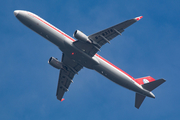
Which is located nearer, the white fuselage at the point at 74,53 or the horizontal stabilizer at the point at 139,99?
the white fuselage at the point at 74,53

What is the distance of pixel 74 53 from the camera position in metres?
62.6

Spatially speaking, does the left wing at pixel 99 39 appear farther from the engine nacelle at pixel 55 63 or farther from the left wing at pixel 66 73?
the engine nacelle at pixel 55 63

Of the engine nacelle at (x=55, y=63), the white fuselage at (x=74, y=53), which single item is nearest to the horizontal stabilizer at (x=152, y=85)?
the white fuselage at (x=74, y=53)

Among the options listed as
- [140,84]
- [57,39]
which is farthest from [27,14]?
[140,84]

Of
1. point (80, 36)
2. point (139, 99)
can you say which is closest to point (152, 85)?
point (139, 99)

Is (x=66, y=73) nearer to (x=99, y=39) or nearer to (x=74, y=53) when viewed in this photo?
(x=74, y=53)

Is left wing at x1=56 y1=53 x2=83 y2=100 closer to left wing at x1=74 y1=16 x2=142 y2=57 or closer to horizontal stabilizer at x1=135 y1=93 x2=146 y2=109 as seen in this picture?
left wing at x1=74 y1=16 x2=142 y2=57

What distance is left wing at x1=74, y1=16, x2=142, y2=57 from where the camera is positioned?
59.2 metres

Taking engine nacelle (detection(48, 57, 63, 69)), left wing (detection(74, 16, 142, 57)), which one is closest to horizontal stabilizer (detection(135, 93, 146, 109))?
Result: left wing (detection(74, 16, 142, 57))

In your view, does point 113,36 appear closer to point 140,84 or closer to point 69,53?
point 69,53

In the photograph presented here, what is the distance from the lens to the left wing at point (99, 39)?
59.2 metres

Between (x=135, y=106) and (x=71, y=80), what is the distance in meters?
22.0

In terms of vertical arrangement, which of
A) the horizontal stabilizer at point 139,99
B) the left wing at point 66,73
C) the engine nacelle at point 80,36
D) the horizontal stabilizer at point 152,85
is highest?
the horizontal stabilizer at point 152,85

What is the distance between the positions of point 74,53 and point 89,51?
4156mm
